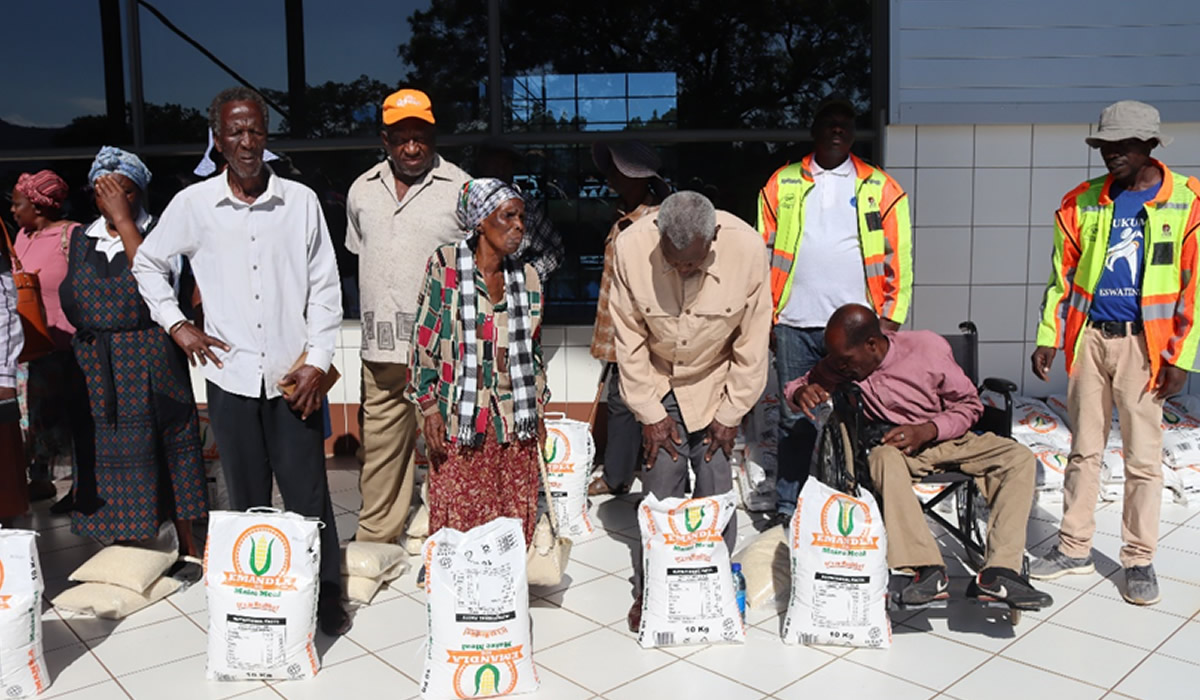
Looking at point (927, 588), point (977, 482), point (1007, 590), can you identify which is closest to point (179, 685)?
point (927, 588)

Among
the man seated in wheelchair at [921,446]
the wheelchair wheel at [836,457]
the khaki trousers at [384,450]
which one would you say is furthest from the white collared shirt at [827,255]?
the khaki trousers at [384,450]

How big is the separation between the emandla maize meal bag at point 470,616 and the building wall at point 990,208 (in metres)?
3.43

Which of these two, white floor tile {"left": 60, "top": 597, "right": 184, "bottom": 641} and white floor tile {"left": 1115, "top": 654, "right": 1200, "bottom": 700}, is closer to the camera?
white floor tile {"left": 1115, "top": 654, "right": 1200, "bottom": 700}

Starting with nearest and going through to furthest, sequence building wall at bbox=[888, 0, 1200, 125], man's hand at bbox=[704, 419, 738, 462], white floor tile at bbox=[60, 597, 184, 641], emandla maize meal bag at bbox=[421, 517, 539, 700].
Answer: emandla maize meal bag at bbox=[421, 517, 539, 700] < man's hand at bbox=[704, 419, 738, 462] < white floor tile at bbox=[60, 597, 184, 641] < building wall at bbox=[888, 0, 1200, 125]

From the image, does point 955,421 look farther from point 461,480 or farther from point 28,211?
point 28,211

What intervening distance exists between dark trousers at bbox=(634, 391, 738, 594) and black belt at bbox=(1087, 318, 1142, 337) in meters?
1.61

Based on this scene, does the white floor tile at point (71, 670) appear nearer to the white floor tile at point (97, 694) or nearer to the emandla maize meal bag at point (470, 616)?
the white floor tile at point (97, 694)

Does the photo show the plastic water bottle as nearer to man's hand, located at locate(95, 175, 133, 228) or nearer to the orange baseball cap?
the orange baseball cap

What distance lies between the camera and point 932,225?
18.3 ft

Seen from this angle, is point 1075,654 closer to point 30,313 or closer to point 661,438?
point 661,438

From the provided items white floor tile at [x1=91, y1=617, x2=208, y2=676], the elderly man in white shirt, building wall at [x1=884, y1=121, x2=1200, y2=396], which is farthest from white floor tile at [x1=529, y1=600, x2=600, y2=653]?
building wall at [x1=884, y1=121, x2=1200, y2=396]

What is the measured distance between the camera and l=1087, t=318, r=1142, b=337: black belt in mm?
3770

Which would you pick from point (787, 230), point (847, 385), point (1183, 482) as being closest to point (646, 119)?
point (787, 230)

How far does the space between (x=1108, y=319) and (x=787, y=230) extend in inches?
52.9
